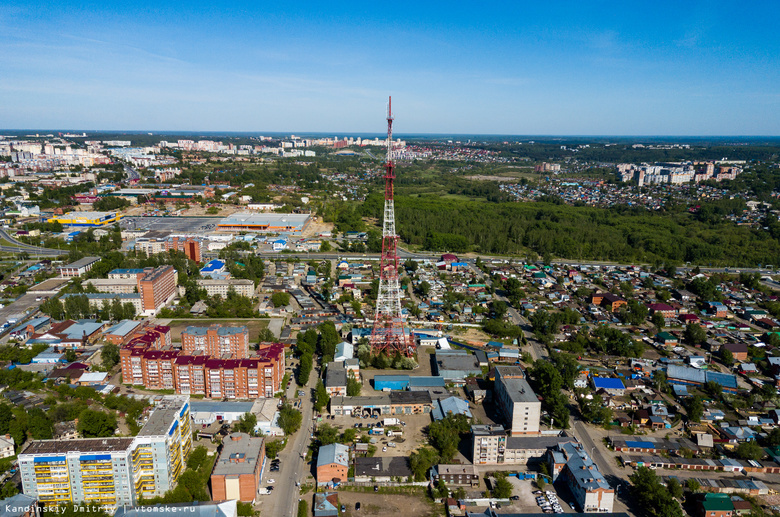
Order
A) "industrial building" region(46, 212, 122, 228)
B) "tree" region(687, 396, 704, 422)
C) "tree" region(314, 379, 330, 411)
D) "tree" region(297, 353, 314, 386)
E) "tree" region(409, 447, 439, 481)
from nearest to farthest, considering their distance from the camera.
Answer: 1. "tree" region(409, 447, 439, 481)
2. "tree" region(687, 396, 704, 422)
3. "tree" region(314, 379, 330, 411)
4. "tree" region(297, 353, 314, 386)
5. "industrial building" region(46, 212, 122, 228)

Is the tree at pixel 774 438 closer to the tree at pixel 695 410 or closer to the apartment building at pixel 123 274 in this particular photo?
the tree at pixel 695 410

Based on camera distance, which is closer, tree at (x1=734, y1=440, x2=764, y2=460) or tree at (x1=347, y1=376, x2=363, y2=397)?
tree at (x1=734, y1=440, x2=764, y2=460)

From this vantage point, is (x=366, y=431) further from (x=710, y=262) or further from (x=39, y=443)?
(x=710, y=262)

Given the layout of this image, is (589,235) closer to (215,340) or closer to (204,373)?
(215,340)

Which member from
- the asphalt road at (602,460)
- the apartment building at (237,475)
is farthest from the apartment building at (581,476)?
the apartment building at (237,475)

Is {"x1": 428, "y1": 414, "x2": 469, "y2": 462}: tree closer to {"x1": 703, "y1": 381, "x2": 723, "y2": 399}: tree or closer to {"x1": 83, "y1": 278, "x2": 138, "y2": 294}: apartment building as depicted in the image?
{"x1": 703, "y1": 381, "x2": 723, "y2": 399}: tree

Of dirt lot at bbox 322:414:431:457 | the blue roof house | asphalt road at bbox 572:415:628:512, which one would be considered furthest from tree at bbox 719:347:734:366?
dirt lot at bbox 322:414:431:457

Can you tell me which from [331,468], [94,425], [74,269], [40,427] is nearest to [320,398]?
[331,468]
